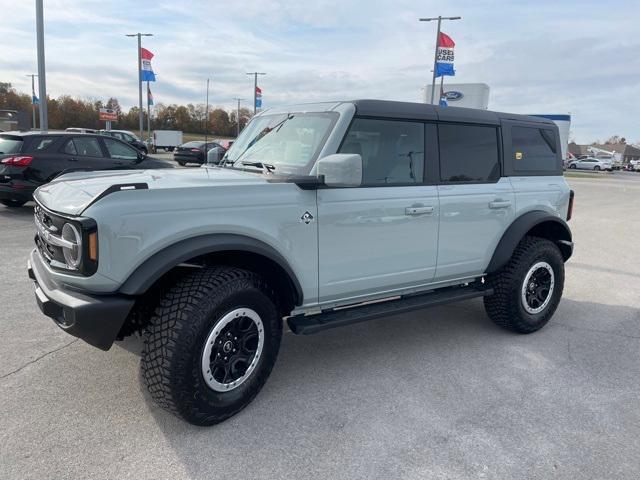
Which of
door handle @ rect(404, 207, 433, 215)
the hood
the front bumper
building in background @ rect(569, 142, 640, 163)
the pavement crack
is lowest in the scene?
the pavement crack

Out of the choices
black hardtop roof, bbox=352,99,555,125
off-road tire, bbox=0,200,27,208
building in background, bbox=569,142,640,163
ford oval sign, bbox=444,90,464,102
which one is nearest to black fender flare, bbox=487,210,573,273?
→ black hardtop roof, bbox=352,99,555,125

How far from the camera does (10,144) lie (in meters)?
9.85

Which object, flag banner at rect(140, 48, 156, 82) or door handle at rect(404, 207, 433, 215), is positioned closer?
door handle at rect(404, 207, 433, 215)

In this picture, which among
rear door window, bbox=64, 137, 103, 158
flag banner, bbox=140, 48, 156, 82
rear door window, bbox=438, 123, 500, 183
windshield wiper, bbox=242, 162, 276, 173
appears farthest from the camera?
flag banner, bbox=140, 48, 156, 82

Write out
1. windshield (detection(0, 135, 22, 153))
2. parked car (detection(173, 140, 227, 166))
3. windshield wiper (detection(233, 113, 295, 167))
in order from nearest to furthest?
windshield wiper (detection(233, 113, 295, 167)), windshield (detection(0, 135, 22, 153)), parked car (detection(173, 140, 227, 166))

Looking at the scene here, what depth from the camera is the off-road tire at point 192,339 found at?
9.03ft

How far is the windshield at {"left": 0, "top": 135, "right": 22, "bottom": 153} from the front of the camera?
9727mm

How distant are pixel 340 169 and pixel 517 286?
91.2 inches

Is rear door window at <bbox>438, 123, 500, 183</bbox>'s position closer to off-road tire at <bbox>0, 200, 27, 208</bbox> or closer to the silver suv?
the silver suv

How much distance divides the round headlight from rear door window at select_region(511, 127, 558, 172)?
3711mm

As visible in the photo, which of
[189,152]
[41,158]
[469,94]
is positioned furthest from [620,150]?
[41,158]

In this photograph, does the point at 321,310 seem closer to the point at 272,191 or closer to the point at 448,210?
the point at 272,191

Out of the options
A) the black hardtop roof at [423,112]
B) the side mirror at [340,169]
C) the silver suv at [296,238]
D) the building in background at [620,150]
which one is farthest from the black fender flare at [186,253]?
the building in background at [620,150]

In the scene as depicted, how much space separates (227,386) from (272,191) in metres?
1.22
